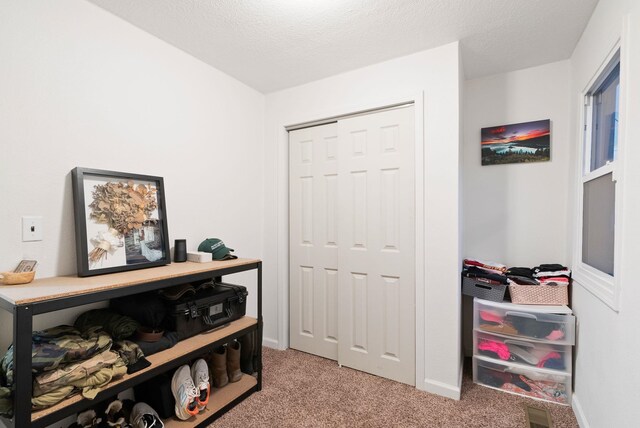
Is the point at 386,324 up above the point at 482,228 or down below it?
below

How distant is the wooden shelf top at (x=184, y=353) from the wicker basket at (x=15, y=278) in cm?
54

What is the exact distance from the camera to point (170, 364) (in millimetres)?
1526

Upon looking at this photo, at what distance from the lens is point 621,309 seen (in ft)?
4.07

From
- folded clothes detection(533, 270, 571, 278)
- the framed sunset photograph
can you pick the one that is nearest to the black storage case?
folded clothes detection(533, 270, 571, 278)

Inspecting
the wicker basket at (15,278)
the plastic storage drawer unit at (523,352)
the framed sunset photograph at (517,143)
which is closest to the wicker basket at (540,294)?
the plastic storage drawer unit at (523,352)

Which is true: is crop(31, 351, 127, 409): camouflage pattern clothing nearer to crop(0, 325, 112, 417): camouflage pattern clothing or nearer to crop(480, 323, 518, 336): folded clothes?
crop(0, 325, 112, 417): camouflage pattern clothing

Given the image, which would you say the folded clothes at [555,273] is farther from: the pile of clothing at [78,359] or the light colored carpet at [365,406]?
the pile of clothing at [78,359]

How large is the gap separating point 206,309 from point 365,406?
3.81 feet

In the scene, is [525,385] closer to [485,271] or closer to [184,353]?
[485,271]

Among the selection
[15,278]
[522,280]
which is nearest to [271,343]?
[15,278]

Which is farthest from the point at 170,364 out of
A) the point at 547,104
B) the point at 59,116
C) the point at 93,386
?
the point at 547,104

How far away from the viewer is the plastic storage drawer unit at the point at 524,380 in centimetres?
195

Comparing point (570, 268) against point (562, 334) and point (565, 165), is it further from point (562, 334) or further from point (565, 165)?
point (565, 165)

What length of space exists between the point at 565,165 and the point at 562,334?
123cm
